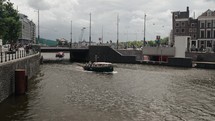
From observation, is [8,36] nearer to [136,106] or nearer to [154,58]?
[154,58]

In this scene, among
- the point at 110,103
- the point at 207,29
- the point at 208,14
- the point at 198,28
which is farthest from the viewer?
the point at 198,28

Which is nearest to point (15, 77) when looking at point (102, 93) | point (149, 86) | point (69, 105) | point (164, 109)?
point (69, 105)

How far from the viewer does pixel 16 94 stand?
33719mm

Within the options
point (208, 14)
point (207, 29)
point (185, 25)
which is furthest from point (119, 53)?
point (208, 14)

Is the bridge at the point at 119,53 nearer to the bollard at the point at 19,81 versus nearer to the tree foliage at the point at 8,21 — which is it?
the tree foliage at the point at 8,21

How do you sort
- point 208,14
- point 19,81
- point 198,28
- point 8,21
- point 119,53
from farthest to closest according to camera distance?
1. point 198,28
2. point 208,14
3. point 119,53
4. point 8,21
5. point 19,81

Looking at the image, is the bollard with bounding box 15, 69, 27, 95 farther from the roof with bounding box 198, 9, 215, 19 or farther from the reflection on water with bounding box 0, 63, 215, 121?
the roof with bounding box 198, 9, 215, 19

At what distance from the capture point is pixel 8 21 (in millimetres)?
71750

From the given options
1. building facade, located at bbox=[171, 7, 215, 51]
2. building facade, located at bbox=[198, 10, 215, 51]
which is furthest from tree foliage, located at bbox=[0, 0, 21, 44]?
building facade, located at bbox=[198, 10, 215, 51]

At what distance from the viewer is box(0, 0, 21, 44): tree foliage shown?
70750 millimetres

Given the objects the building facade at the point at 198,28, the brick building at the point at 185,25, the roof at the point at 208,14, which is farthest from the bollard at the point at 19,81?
the brick building at the point at 185,25


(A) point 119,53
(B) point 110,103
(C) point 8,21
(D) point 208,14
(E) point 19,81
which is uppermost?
(D) point 208,14

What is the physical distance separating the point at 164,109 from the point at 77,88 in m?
16.2

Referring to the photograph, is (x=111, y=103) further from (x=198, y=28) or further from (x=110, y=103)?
(x=198, y=28)
